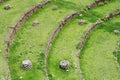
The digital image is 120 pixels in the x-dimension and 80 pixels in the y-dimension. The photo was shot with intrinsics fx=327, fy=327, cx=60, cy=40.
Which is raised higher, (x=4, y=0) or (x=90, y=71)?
(x=4, y=0)

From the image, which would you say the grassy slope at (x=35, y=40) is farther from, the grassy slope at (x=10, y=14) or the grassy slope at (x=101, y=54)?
the grassy slope at (x=101, y=54)

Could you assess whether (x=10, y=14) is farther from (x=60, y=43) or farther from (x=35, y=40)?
(x=60, y=43)

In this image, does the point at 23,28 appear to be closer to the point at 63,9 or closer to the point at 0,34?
the point at 0,34

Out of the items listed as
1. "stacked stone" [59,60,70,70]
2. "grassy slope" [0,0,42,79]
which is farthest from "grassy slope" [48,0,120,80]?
"grassy slope" [0,0,42,79]

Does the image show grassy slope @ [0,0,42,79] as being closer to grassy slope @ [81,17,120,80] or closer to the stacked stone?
the stacked stone

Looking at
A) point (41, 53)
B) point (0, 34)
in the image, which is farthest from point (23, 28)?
point (41, 53)

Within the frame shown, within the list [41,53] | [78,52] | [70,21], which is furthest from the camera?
[70,21]

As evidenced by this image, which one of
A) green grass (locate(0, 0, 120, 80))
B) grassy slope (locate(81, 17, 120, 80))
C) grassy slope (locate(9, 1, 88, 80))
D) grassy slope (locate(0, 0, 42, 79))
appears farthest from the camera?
grassy slope (locate(0, 0, 42, 79))
